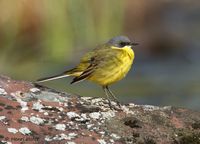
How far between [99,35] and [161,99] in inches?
108

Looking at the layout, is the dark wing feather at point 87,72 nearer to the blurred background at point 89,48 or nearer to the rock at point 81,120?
the rock at point 81,120

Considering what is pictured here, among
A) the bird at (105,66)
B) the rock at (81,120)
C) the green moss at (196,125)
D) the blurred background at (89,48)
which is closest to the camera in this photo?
the rock at (81,120)

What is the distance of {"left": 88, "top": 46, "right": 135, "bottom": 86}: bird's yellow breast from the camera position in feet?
24.5

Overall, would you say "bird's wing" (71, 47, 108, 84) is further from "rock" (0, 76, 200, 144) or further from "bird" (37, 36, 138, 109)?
"rock" (0, 76, 200, 144)

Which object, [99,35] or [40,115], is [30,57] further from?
[40,115]

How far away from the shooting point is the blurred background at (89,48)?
55.0 ft

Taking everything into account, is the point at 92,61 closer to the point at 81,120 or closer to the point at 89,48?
the point at 81,120

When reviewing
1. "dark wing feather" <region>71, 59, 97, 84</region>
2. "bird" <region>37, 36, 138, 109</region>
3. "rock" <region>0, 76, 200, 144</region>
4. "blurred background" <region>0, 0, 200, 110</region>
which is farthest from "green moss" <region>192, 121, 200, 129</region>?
"blurred background" <region>0, 0, 200, 110</region>

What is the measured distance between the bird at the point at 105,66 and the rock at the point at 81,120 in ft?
3.00

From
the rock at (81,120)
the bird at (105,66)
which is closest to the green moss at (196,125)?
the rock at (81,120)

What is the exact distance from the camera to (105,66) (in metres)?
7.57

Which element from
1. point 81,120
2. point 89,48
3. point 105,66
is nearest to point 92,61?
point 105,66

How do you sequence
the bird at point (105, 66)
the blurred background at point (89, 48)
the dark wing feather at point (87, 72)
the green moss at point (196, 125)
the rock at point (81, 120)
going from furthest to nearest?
1. the blurred background at point (89, 48)
2. the bird at point (105, 66)
3. the dark wing feather at point (87, 72)
4. the green moss at point (196, 125)
5. the rock at point (81, 120)

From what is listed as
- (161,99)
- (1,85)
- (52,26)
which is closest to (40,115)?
(1,85)
